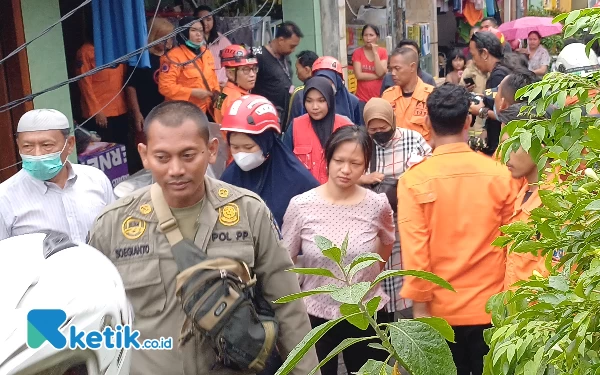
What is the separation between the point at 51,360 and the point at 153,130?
1258 mm

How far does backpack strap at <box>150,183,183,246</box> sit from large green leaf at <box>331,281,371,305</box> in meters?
1.64

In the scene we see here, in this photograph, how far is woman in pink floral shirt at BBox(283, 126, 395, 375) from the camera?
4.38 meters

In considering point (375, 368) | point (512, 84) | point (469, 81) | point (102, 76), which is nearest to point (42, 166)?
point (512, 84)

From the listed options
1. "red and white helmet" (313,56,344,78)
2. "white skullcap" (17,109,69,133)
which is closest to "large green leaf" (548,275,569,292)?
"white skullcap" (17,109,69,133)

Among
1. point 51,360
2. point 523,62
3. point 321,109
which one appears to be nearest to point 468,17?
point 523,62

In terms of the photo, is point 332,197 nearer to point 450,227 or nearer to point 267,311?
point 450,227

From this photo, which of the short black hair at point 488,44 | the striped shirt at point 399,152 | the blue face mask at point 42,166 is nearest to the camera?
the blue face mask at point 42,166

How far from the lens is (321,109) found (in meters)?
6.09

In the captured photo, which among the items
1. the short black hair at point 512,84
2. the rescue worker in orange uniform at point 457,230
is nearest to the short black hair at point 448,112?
the rescue worker in orange uniform at point 457,230

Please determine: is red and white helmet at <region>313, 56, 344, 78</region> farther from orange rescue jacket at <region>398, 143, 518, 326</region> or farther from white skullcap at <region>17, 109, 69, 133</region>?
orange rescue jacket at <region>398, 143, 518, 326</region>

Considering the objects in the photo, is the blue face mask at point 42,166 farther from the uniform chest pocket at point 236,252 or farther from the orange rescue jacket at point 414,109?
the orange rescue jacket at point 414,109

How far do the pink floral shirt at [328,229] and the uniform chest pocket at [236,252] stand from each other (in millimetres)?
1342

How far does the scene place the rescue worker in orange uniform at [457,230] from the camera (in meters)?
4.06

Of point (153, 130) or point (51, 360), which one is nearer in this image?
point (51, 360)
